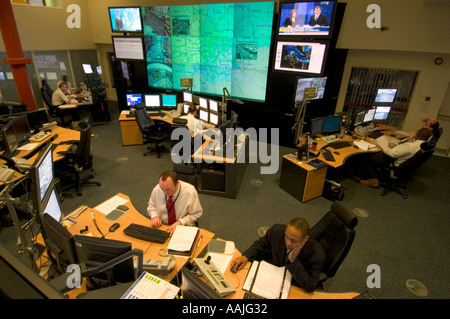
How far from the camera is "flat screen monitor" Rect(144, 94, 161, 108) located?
6.36 metres

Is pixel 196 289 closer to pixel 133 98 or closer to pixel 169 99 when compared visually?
pixel 169 99

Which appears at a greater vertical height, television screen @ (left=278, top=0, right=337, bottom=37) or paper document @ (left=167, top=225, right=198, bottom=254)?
television screen @ (left=278, top=0, right=337, bottom=37)

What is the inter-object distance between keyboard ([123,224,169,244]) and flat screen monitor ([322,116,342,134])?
3868 millimetres

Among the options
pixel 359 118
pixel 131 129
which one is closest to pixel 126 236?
pixel 131 129

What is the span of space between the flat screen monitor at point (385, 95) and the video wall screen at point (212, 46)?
2432 millimetres

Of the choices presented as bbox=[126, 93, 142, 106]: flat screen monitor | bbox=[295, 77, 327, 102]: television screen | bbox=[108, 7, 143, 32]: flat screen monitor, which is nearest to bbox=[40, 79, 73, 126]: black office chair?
bbox=[126, 93, 142, 106]: flat screen monitor

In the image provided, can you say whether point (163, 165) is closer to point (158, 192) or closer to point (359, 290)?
point (158, 192)

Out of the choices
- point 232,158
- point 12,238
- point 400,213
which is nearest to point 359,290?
point 400,213

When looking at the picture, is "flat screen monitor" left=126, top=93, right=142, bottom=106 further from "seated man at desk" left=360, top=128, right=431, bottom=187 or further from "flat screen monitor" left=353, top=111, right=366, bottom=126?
"seated man at desk" left=360, top=128, right=431, bottom=187

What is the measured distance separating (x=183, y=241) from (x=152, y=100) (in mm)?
4815

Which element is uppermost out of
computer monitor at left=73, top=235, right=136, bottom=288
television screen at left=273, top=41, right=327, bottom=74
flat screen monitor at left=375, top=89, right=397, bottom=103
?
television screen at left=273, top=41, right=327, bottom=74

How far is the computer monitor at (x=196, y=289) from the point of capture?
1.48 meters

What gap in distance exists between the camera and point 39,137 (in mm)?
4566

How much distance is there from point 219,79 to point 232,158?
3134 mm
